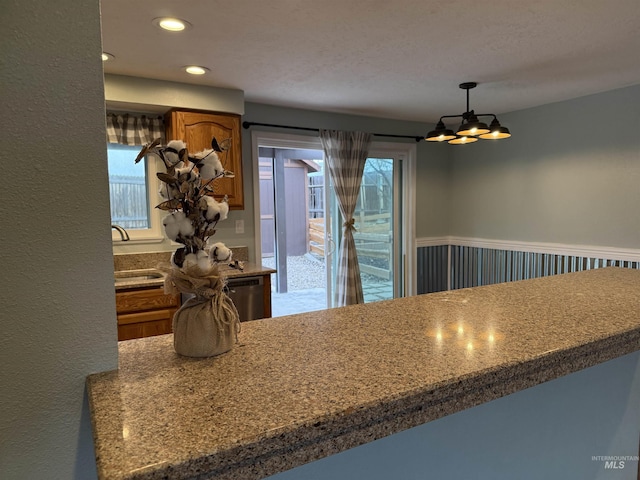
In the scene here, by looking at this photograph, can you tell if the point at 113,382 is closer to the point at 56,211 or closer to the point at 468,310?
the point at 56,211

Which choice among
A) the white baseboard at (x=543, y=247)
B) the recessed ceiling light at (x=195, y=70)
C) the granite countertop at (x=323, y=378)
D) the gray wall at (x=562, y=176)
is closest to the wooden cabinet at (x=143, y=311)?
the recessed ceiling light at (x=195, y=70)

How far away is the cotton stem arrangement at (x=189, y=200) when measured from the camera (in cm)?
85

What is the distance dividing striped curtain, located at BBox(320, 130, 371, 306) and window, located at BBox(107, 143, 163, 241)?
164cm

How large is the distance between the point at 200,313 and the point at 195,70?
2252 millimetres

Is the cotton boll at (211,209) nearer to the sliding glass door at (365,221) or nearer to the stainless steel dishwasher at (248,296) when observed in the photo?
the stainless steel dishwasher at (248,296)

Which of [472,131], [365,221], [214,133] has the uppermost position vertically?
[214,133]

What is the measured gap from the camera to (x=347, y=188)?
410cm

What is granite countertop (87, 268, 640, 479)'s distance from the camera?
0.60 metres

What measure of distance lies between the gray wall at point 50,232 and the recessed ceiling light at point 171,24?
4.43 feet

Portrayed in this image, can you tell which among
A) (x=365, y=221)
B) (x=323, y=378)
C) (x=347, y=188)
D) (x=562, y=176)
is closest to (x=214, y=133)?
(x=347, y=188)

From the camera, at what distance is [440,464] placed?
3.38 feet

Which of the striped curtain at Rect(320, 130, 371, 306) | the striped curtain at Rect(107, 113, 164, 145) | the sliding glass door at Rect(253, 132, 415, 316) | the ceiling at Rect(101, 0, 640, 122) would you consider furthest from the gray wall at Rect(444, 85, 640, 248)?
the striped curtain at Rect(107, 113, 164, 145)

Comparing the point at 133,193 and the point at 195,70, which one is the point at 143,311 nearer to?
the point at 133,193

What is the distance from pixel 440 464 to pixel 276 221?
17.4 ft
